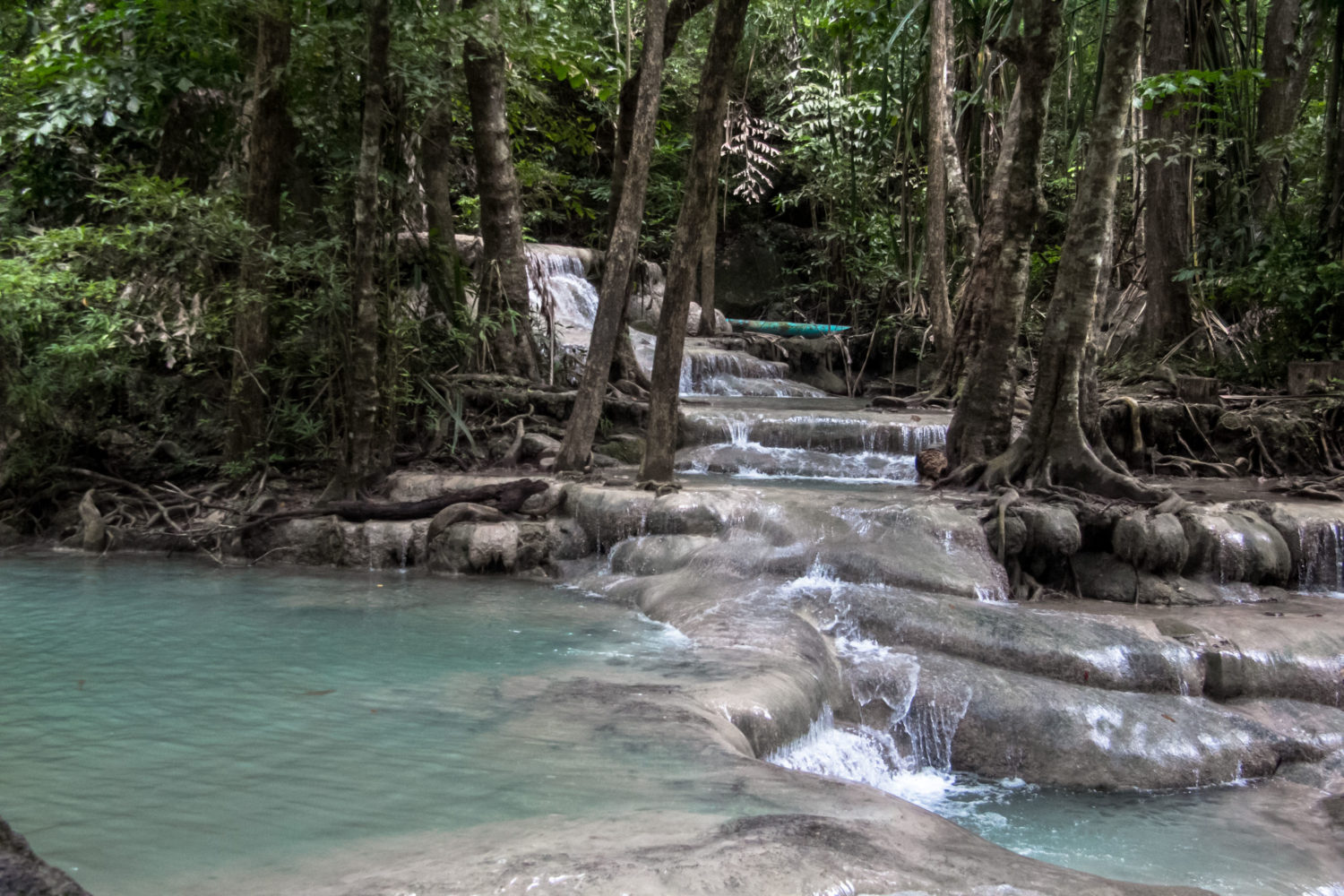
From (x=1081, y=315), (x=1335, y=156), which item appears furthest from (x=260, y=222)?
(x=1335, y=156)

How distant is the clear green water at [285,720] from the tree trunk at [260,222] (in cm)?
223

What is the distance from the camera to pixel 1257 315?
1238 centimetres

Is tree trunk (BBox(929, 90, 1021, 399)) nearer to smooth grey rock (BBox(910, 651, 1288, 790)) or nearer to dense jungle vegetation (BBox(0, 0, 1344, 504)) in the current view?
dense jungle vegetation (BBox(0, 0, 1344, 504))

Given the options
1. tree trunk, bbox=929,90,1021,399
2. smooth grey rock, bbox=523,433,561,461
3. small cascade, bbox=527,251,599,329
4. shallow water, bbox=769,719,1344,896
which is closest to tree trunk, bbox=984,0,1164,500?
tree trunk, bbox=929,90,1021,399

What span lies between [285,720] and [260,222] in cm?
598

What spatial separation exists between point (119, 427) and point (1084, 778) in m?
8.89

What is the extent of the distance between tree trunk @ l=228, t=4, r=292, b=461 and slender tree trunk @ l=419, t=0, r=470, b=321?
137 centimetres

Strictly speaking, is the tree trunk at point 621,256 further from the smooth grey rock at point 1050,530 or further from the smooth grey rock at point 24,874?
the smooth grey rock at point 24,874

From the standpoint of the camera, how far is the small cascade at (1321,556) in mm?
Result: 7703

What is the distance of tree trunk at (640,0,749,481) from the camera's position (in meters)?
8.25

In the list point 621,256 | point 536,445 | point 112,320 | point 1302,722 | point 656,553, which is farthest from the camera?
point 536,445

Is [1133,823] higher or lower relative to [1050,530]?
lower

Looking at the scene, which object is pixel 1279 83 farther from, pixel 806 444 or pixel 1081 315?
pixel 806 444

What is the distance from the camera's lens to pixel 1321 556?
25.4 ft
